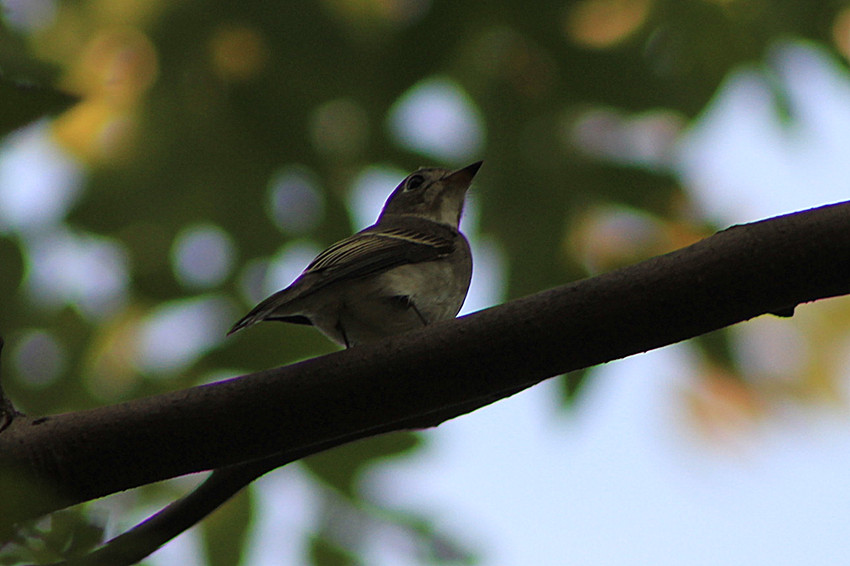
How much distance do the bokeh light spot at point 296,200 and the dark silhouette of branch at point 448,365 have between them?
123 inches

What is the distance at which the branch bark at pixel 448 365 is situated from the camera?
103 inches

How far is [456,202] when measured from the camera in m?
6.44

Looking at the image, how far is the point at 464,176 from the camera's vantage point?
5875 millimetres

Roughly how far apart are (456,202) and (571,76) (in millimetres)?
1185

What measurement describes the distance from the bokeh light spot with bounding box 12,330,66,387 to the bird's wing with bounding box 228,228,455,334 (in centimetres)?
126

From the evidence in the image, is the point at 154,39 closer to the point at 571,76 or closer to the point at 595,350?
the point at 571,76

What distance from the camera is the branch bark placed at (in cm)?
262

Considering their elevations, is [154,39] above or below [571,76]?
above

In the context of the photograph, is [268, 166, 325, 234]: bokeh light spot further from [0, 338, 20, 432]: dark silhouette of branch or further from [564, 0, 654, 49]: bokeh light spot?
[0, 338, 20, 432]: dark silhouette of branch

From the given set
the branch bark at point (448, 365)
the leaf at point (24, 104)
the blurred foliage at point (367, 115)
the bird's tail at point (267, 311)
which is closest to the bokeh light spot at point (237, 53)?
the blurred foliage at point (367, 115)

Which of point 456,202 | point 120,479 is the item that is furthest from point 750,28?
point 120,479

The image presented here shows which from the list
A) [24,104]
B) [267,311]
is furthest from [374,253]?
[24,104]

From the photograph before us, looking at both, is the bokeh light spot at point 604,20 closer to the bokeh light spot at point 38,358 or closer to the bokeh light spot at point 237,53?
the bokeh light spot at point 237,53

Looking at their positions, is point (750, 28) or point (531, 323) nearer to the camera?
point (531, 323)
